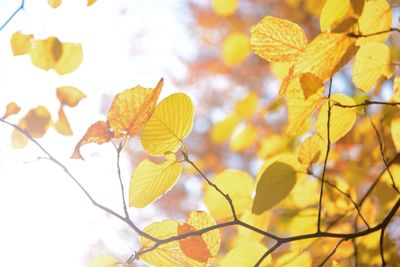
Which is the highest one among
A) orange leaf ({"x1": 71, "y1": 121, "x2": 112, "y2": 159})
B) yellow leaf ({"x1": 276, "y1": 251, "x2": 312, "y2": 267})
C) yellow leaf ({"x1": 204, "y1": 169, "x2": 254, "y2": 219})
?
orange leaf ({"x1": 71, "y1": 121, "x2": 112, "y2": 159})

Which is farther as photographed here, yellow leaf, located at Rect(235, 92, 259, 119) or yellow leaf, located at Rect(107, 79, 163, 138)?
yellow leaf, located at Rect(235, 92, 259, 119)

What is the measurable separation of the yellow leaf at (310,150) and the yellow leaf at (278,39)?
159 mm

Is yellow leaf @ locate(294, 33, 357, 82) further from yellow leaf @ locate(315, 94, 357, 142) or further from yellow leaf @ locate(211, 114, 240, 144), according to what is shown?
yellow leaf @ locate(211, 114, 240, 144)

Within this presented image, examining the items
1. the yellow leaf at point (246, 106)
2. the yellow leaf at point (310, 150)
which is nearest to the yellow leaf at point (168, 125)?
the yellow leaf at point (310, 150)

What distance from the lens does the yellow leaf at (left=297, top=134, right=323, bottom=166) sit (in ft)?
2.07

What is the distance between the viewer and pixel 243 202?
28.6 inches

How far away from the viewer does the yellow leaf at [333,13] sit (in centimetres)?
48

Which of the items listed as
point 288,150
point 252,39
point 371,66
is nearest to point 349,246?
point 371,66

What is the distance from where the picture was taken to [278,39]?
505mm

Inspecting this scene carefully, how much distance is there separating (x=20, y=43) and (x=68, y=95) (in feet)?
0.32

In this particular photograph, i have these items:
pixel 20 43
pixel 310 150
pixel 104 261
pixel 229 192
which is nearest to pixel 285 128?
pixel 310 150

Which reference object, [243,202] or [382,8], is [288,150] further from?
[382,8]

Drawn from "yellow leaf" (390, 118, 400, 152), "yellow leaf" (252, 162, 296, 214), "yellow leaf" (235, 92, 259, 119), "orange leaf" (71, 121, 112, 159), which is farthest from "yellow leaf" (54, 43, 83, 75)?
"yellow leaf" (235, 92, 259, 119)

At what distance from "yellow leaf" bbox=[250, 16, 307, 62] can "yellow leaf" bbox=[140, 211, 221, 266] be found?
20cm
